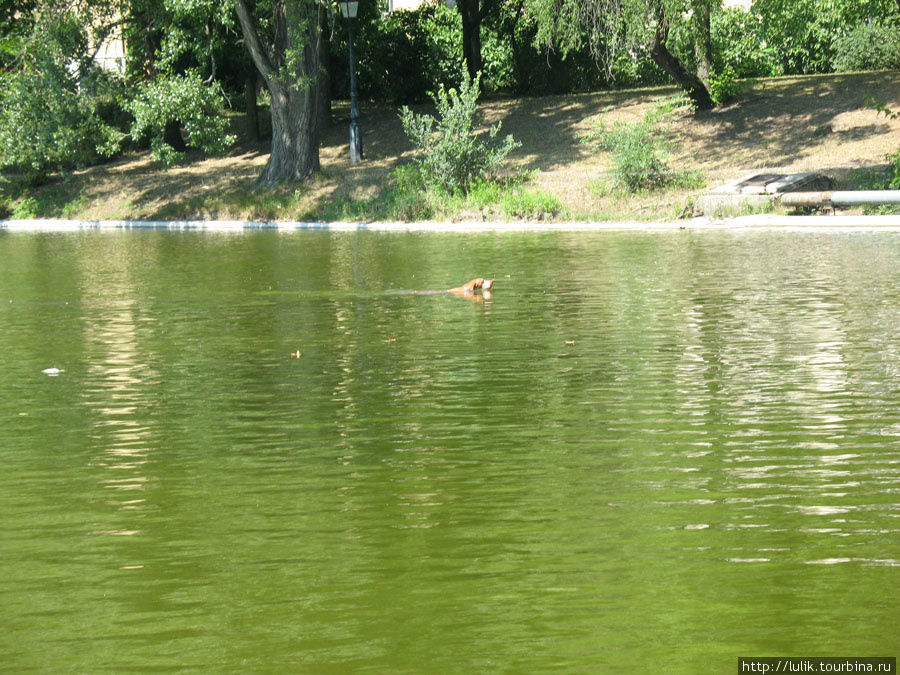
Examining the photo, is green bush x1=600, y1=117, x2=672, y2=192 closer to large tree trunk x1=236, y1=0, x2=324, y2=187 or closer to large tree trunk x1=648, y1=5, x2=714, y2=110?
large tree trunk x1=648, y1=5, x2=714, y2=110

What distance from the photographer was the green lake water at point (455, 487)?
5129 mm

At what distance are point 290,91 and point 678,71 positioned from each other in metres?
11.2

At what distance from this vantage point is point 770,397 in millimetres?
9578

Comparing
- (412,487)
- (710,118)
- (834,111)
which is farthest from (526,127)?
(412,487)

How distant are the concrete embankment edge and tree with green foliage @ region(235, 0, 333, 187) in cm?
306

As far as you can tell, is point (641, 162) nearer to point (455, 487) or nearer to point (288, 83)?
point (288, 83)

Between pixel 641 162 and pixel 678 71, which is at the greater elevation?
pixel 678 71

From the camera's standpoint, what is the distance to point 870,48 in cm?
4141

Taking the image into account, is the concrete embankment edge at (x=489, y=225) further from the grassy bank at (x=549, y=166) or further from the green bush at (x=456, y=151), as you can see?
the green bush at (x=456, y=151)

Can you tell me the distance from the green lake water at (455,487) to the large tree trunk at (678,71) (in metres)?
20.8

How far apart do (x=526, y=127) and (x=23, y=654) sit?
3583cm

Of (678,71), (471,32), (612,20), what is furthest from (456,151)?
(471,32)

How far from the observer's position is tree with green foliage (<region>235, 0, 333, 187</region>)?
35156 millimetres

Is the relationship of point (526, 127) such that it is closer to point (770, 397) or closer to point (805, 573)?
point (770, 397)
